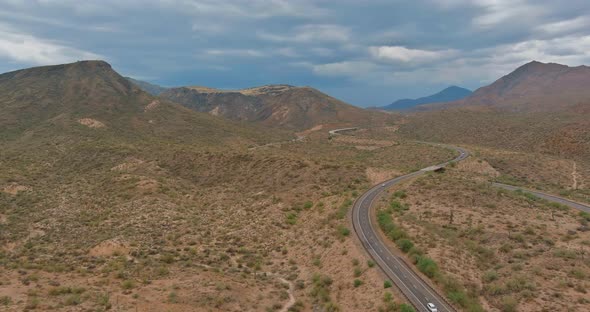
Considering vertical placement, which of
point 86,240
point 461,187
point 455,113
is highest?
point 455,113

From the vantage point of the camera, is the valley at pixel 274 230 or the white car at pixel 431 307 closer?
the white car at pixel 431 307

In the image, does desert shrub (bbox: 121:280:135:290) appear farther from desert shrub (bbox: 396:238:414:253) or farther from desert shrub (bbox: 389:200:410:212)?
desert shrub (bbox: 389:200:410:212)

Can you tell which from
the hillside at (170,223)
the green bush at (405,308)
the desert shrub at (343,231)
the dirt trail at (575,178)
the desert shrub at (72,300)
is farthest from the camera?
the dirt trail at (575,178)

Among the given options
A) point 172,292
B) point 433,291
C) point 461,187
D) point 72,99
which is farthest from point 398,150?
point 72,99

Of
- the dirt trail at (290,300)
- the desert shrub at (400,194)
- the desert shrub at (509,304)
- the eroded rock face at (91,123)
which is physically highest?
the eroded rock face at (91,123)

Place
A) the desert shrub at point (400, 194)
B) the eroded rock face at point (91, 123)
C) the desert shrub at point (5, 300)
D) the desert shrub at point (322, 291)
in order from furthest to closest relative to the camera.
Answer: the eroded rock face at point (91, 123)
the desert shrub at point (400, 194)
the desert shrub at point (322, 291)
the desert shrub at point (5, 300)

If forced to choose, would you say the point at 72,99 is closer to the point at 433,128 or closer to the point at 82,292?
the point at 82,292

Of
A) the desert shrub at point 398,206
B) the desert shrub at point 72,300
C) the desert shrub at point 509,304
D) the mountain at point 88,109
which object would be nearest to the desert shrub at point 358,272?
the desert shrub at point 509,304

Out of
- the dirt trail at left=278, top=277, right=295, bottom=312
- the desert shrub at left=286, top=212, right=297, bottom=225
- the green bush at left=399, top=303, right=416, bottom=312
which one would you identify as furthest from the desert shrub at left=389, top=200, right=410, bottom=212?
the green bush at left=399, top=303, right=416, bottom=312

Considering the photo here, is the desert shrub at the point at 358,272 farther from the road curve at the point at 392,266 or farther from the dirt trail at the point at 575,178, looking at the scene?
the dirt trail at the point at 575,178
